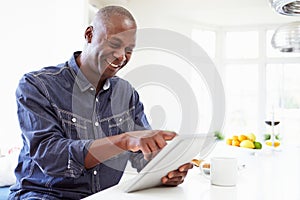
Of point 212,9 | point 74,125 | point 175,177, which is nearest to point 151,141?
point 175,177

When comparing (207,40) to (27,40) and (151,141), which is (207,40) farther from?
(151,141)

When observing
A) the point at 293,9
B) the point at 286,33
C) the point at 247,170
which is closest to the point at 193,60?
the point at 286,33

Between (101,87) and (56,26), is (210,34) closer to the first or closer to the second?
(56,26)

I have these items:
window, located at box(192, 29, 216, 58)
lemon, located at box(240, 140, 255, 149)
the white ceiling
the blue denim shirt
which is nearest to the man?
the blue denim shirt

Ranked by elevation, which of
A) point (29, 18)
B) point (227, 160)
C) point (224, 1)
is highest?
point (224, 1)

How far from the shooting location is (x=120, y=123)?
1329mm

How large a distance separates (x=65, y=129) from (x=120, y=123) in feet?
0.76

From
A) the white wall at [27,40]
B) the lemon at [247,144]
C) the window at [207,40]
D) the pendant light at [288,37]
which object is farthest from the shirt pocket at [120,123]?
the window at [207,40]

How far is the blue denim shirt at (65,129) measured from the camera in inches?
40.8

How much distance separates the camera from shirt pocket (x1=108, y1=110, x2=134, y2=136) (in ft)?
4.27

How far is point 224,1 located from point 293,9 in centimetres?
268

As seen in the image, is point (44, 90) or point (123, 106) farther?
point (123, 106)

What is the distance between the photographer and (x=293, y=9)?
1855mm

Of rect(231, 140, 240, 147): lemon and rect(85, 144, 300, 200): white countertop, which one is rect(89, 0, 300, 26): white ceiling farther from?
rect(85, 144, 300, 200): white countertop
